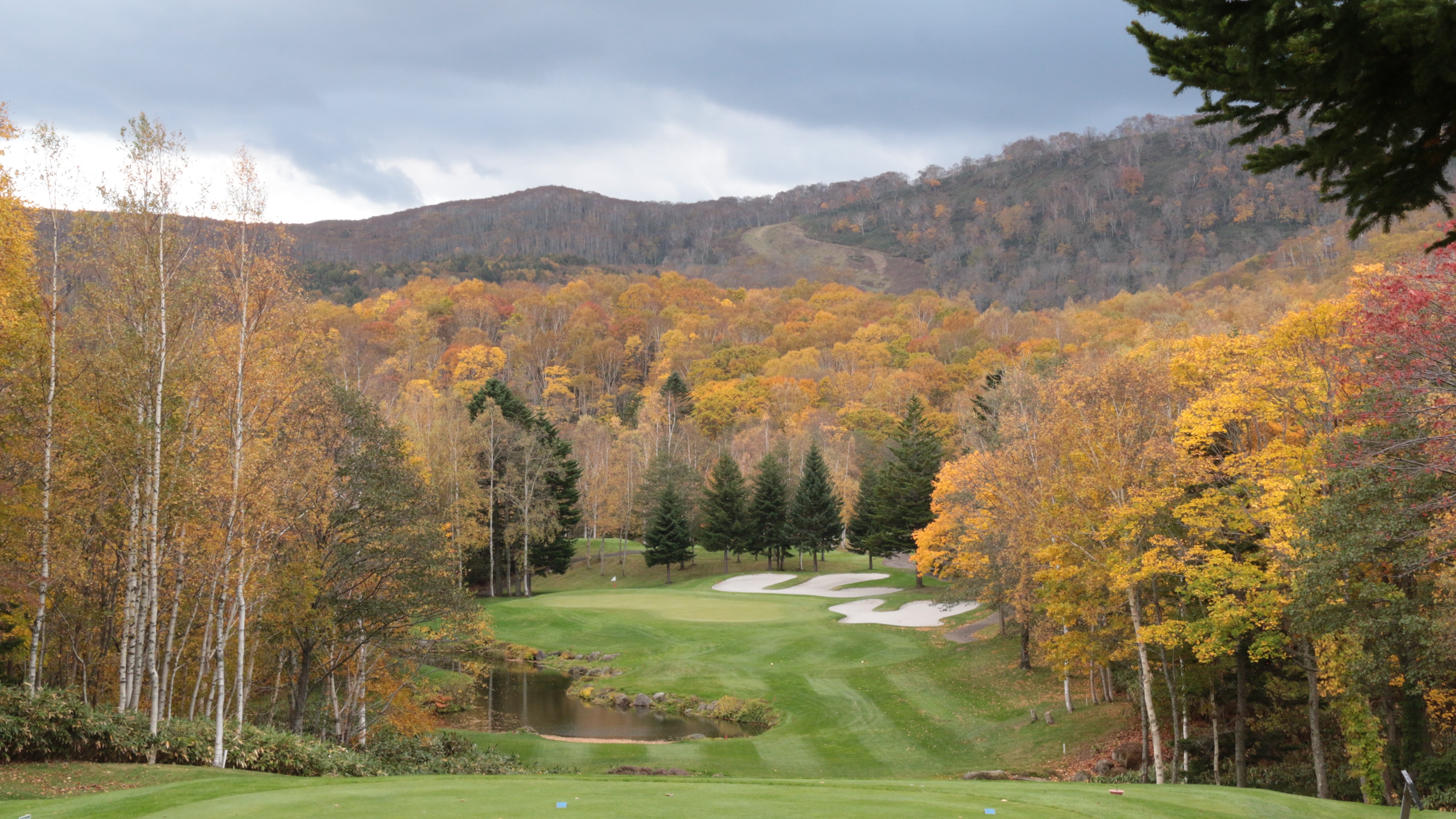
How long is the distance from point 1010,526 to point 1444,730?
11487 mm

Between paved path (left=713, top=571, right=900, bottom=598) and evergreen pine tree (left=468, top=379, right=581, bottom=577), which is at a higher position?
evergreen pine tree (left=468, top=379, right=581, bottom=577)

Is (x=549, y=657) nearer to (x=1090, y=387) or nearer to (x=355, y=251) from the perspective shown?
(x=1090, y=387)

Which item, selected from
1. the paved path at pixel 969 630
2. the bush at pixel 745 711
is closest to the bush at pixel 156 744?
the bush at pixel 745 711

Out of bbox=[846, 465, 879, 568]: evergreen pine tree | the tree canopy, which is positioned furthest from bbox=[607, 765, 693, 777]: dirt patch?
bbox=[846, 465, 879, 568]: evergreen pine tree

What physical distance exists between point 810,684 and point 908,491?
2052 centimetres

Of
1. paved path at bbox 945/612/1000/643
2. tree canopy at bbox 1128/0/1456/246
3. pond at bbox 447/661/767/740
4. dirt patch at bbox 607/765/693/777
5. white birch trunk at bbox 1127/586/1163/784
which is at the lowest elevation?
pond at bbox 447/661/767/740

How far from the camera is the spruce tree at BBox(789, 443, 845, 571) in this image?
6084 centimetres

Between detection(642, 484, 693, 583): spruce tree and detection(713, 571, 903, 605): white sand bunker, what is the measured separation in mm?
4445

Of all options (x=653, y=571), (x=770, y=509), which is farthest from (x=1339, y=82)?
(x=653, y=571)

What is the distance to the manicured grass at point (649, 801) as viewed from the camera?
1039cm

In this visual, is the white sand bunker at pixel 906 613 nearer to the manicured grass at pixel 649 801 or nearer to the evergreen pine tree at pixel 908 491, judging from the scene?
the evergreen pine tree at pixel 908 491

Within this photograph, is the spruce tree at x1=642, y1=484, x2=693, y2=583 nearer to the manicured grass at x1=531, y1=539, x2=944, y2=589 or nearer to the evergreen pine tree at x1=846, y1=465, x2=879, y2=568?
the manicured grass at x1=531, y1=539, x2=944, y2=589

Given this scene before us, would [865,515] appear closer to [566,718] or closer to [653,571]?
[653,571]

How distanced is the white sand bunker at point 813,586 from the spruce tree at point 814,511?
2958 mm
